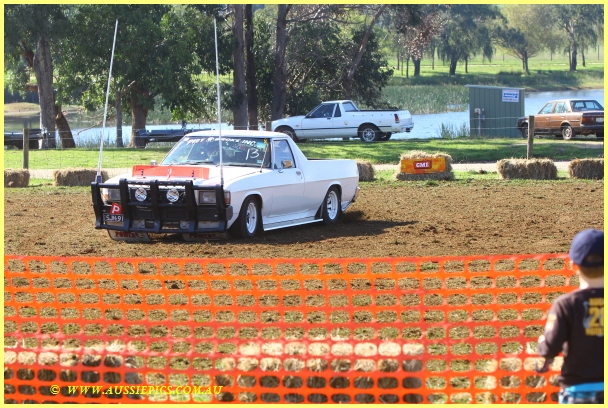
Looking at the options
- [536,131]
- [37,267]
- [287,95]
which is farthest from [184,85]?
[37,267]

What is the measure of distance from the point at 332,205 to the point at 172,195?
3468mm

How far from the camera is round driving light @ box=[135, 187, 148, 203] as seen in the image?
12.4m

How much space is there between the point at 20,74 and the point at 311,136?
49.1 feet

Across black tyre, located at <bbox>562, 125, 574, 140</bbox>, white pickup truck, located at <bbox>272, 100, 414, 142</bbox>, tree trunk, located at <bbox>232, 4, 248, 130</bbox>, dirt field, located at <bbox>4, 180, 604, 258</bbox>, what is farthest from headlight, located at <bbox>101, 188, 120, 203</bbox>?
tree trunk, located at <bbox>232, 4, 248, 130</bbox>

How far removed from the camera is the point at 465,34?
277 feet

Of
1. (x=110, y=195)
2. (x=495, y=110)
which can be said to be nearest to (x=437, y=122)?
(x=495, y=110)

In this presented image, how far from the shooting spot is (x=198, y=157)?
13383mm

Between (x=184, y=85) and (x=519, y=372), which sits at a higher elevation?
(x=184, y=85)

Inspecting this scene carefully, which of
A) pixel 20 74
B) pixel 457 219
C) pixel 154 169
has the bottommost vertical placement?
pixel 457 219

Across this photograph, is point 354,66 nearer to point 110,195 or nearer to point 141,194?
point 110,195

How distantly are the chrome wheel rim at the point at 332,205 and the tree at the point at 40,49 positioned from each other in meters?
23.2

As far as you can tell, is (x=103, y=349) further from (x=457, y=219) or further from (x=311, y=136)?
(x=311, y=136)

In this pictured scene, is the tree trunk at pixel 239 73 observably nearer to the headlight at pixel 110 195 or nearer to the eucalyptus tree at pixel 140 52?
the eucalyptus tree at pixel 140 52

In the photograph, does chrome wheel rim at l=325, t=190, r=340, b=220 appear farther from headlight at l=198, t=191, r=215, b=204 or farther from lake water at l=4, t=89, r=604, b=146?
lake water at l=4, t=89, r=604, b=146
